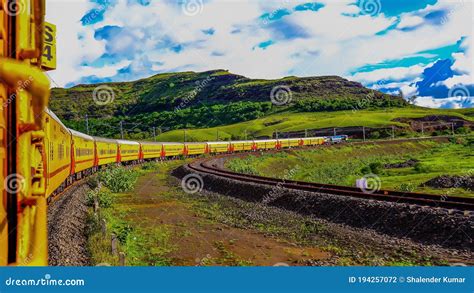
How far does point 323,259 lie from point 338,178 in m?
25.9

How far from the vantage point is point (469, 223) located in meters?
11.2

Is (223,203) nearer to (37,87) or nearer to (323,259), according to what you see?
(323,259)

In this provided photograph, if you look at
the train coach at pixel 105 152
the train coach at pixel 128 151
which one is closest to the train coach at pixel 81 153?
the train coach at pixel 105 152

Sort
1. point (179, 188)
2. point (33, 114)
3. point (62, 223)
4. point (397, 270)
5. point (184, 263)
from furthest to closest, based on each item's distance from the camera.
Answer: point (179, 188)
point (62, 223)
point (184, 263)
point (397, 270)
point (33, 114)

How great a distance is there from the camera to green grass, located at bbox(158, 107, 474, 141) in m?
115

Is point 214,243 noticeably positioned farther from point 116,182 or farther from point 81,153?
point 81,153

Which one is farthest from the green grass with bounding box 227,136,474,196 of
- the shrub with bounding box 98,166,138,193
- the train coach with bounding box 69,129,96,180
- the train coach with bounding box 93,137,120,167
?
the shrub with bounding box 98,166,138,193

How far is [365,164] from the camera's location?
48219 mm

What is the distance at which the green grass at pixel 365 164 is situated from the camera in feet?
102

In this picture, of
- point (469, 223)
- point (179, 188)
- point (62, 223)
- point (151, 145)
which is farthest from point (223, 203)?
point (151, 145)

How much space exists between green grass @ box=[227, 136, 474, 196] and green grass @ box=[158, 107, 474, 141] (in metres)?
41.9

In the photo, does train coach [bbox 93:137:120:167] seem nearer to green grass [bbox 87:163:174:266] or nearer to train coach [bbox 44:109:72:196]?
train coach [bbox 44:109:72:196]

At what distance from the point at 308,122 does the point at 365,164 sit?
8035cm

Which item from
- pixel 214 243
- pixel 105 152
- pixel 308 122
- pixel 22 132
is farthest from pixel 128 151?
pixel 308 122
